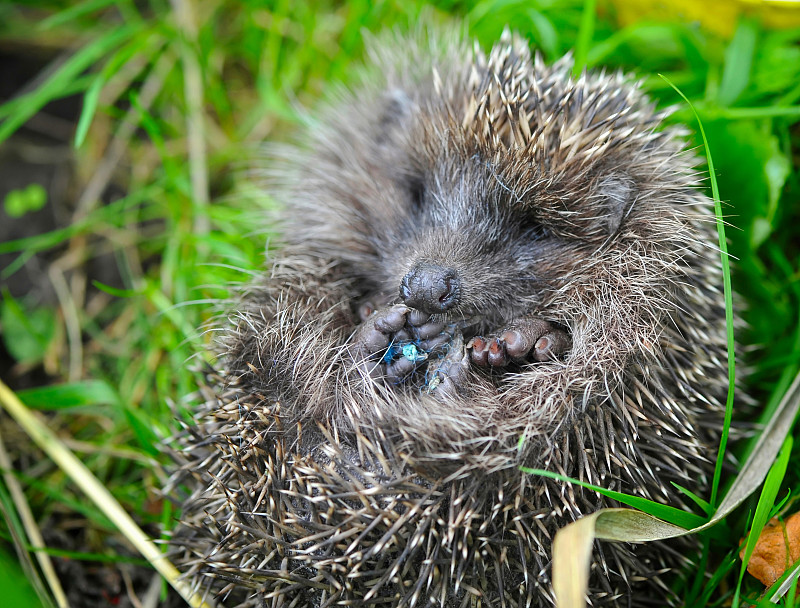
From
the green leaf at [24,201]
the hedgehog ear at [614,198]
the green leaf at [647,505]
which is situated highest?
the green leaf at [24,201]

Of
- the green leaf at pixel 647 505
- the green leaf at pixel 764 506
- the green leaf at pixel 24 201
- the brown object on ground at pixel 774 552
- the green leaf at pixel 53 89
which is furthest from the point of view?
the green leaf at pixel 24 201

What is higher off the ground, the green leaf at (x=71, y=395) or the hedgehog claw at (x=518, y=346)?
the green leaf at (x=71, y=395)

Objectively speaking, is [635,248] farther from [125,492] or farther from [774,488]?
[125,492]

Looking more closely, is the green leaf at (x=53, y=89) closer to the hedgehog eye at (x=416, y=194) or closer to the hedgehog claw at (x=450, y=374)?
the hedgehog eye at (x=416, y=194)

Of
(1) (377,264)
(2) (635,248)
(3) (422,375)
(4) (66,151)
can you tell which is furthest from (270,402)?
(4) (66,151)

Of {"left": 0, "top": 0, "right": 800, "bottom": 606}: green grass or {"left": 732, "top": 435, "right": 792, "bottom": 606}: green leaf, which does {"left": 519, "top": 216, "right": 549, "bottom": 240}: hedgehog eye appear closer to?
{"left": 0, "top": 0, "right": 800, "bottom": 606}: green grass

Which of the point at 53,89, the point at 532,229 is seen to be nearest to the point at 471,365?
the point at 532,229

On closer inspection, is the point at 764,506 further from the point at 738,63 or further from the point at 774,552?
the point at 738,63

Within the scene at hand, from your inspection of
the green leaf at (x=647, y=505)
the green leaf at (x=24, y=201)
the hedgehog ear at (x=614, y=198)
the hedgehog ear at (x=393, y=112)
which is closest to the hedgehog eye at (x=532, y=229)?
the hedgehog ear at (x=614, y=198)
